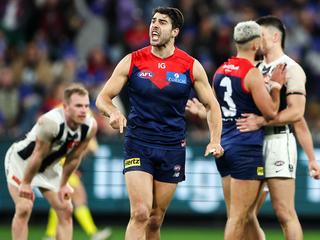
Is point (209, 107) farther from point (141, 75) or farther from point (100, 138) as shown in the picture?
point (100, 138)

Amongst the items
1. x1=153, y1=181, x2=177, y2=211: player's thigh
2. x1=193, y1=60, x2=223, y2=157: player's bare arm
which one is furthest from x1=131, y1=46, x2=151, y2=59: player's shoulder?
x1=153, y1=181, x2=177, y2=211: player's thigh

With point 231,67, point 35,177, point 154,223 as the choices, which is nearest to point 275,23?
point 231,67

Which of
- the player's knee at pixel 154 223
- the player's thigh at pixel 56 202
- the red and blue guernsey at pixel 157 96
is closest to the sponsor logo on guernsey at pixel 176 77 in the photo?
the red and blue guernsey at pixel 157 96

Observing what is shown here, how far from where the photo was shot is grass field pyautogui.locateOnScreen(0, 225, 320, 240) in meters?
16.2

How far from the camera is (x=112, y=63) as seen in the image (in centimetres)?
2028

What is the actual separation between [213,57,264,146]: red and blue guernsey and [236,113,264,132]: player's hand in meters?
0.04

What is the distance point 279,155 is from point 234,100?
0.76 m

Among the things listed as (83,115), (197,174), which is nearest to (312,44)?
(197,174)

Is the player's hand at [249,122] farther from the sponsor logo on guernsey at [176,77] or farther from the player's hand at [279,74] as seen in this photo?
the sponsor logo on guernsey at [176,77]

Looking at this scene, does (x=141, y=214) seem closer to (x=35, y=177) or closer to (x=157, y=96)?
(x=157, y=96)

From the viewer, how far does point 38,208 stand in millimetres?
17500

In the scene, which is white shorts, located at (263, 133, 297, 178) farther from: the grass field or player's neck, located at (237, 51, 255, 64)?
the grass field

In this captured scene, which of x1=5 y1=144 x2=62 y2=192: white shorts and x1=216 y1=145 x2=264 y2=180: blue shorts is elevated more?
x1=216 y1=145 x2=264 y2=180: blue shorts

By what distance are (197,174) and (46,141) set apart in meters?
5.37
